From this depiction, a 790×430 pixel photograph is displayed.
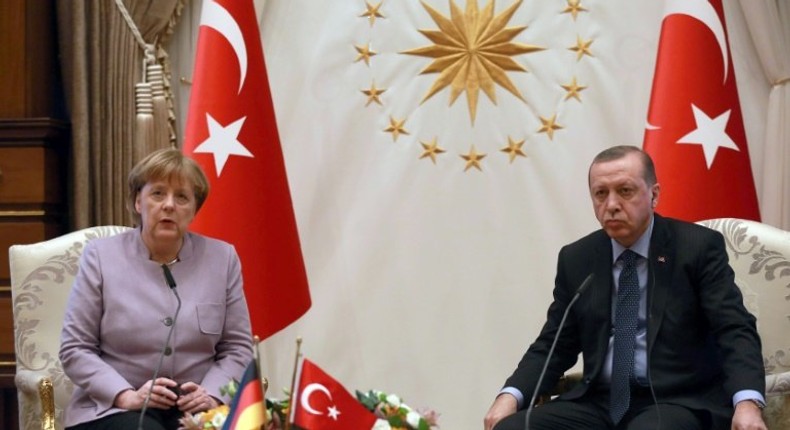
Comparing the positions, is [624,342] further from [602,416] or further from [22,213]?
[22,213]

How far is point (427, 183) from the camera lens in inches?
193

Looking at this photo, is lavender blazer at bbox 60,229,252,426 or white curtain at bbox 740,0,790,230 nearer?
lavender blazer at bbox 60,229,252,426

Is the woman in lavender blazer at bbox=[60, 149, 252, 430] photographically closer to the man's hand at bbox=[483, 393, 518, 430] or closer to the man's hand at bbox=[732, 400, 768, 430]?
the man's hand at bbox=[483, 393, 518, 430]

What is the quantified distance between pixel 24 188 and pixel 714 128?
9.28ft

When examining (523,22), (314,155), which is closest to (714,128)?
(523,22)

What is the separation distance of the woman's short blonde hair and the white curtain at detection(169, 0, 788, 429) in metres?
1.75

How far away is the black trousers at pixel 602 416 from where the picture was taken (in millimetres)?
2857

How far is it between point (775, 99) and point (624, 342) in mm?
2006

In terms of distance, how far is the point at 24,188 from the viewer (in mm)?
4660

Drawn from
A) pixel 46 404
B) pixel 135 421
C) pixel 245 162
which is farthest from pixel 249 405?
pixel 245 162

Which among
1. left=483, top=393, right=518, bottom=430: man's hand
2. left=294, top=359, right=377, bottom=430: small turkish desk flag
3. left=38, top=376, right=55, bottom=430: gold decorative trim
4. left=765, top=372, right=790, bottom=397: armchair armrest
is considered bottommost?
left=38, top=376, right=55, bottom=430: gold decorative trim

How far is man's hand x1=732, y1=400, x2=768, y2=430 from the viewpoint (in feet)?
8.80

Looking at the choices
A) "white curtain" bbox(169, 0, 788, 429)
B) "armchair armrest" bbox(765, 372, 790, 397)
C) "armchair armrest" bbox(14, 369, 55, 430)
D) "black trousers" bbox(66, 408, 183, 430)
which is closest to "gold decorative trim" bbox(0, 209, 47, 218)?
"white curtain" bbox(169, 0, 788, 429)

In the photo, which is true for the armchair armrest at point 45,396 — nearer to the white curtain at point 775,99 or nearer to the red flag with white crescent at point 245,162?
the red flag with white crescent at point 245,162
